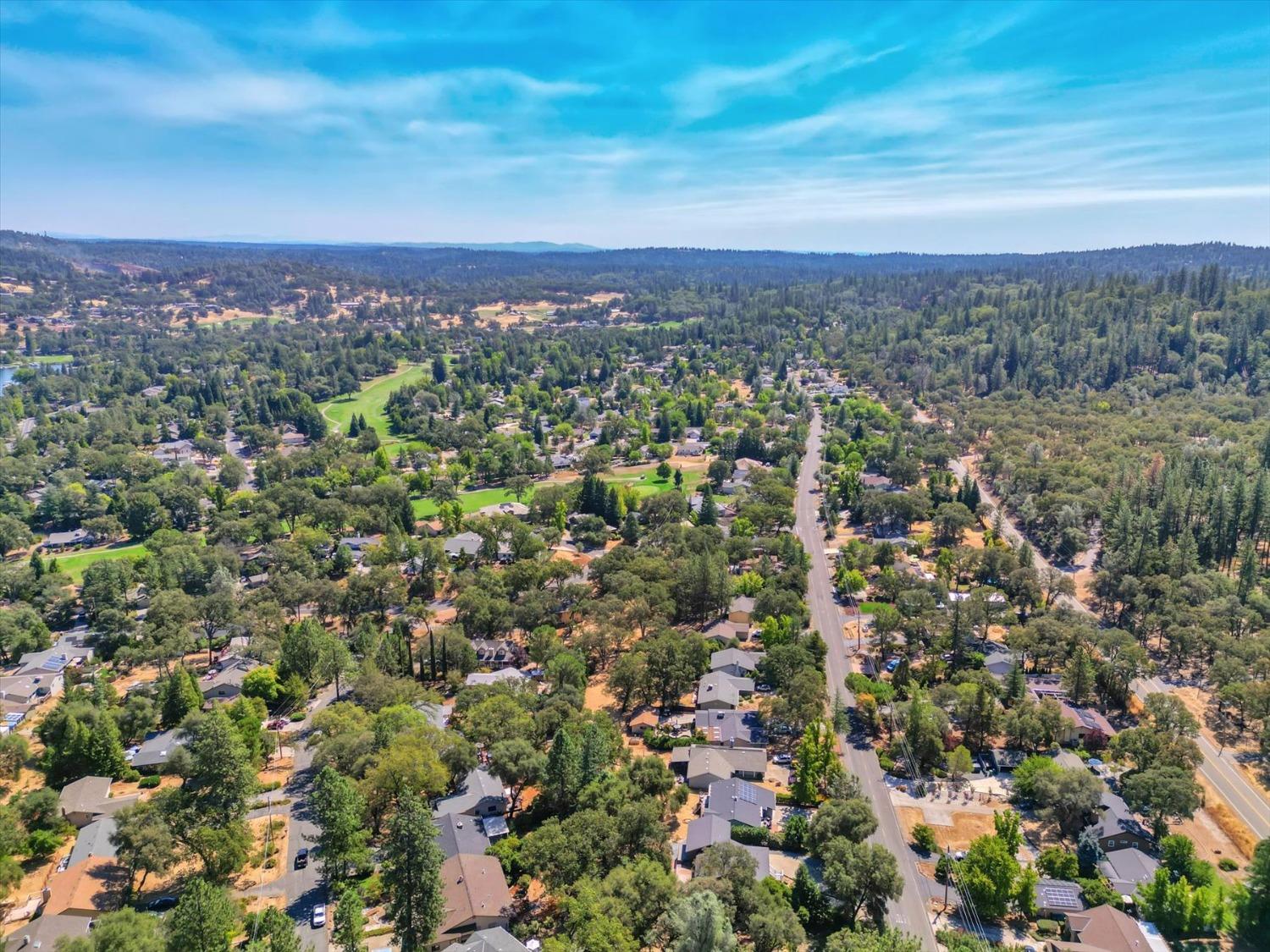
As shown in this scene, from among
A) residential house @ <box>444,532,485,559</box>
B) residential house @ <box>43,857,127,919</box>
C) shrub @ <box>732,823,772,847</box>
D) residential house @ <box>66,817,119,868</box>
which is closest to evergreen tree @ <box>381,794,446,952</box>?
residential house @ <box>43,857,127,919</box>

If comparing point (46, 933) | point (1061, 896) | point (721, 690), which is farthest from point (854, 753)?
point (46, 933)

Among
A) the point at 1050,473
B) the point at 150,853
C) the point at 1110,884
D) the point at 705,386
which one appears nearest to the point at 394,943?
the point at 150,853

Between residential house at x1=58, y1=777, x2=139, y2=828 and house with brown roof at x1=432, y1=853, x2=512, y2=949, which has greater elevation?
house with brown roof at x1=432, y1=853, x2=512, y2=949

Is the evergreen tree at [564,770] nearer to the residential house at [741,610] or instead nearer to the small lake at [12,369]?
the residential house at [741,610]

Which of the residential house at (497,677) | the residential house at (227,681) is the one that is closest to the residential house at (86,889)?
the residential house at (227,681)

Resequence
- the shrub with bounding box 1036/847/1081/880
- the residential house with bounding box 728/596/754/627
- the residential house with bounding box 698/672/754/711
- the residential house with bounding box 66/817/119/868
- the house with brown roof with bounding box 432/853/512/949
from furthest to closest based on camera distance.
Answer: the residential house with bounding box 728/596/754/627
the residential house with bounding box 698/672/754/711
the residential house with bounding box 66/817/119/868
the shrub with bounding box 1036/847/1081/880
the house with brown roof with bounding box 432/853/512/949

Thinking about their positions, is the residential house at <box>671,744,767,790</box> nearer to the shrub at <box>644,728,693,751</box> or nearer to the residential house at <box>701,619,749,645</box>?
the shrub at <box>644,728,693,751</box>
